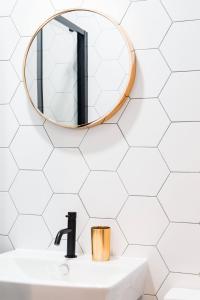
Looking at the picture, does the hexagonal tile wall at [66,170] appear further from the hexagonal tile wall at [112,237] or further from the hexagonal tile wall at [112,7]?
the hexagonal tile wall at [112,7]

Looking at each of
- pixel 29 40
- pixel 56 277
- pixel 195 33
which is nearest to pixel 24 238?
pixel 56 277

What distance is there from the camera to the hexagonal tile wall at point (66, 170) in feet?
6.24

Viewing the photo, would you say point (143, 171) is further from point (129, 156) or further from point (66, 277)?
point (66, 277)

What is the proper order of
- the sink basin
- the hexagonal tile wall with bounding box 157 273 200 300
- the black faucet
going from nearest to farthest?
the sink basin
the hexagonal tile wall with bounding box 157 273 200 300
the black faucet

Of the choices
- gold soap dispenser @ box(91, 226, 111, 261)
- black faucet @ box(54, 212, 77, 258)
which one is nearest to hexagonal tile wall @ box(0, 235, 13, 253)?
black faucet @ box(54, 212, 77, 258)

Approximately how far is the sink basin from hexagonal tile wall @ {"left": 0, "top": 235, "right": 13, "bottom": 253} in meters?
0.07

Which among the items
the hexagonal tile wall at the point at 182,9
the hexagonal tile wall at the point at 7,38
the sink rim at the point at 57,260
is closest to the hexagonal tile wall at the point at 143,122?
the hexagonal tile wall at the point at 182,9

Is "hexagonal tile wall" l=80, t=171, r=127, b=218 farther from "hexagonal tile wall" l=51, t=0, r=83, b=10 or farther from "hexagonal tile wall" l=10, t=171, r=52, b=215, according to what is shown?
"hexagonal tile wall" l=51, t=0, r=83, b=10

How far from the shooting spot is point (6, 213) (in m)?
2.02

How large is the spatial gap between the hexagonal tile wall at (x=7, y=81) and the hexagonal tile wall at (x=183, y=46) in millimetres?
627

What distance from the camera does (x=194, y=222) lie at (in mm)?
1729

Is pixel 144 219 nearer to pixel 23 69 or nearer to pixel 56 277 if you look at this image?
pixel 56 277

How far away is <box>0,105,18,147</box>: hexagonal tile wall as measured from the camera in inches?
78.8

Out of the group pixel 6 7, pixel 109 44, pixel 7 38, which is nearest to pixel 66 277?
pixel 109 44
